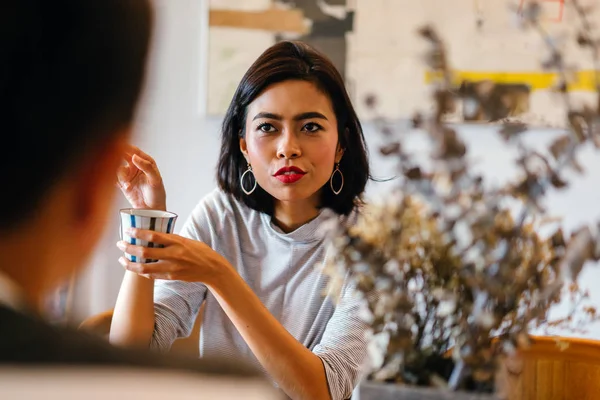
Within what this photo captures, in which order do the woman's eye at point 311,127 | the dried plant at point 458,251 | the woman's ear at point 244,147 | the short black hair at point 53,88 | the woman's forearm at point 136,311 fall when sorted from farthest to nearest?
the woman's ear at point 244,147 → the woman's eye at point 311,127 → the woman's forearm at point 136,311 → the dried plant at point 458,251 → the short black hair at point 53,88

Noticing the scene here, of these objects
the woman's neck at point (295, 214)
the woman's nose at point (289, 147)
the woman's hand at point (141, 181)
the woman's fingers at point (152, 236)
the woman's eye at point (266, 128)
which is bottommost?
the woman's fingers at point (152, 236)

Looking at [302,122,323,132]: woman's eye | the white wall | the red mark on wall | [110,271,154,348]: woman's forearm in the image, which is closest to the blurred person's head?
[110,271,154,348]: woman's forearm

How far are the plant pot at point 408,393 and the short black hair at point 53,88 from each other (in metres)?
0.48

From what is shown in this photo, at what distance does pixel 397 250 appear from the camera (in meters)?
0.86

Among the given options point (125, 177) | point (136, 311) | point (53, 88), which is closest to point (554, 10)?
point (125, 177)

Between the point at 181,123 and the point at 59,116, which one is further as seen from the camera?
the point at 181,123

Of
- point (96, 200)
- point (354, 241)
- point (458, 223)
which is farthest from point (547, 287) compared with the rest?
point (96, 200)

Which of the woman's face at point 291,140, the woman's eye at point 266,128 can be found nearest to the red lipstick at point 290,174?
the woman's face at point 291,140

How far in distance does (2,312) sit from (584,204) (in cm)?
235

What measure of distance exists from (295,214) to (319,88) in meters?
0.30

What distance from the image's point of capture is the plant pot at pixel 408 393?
0.84 metres

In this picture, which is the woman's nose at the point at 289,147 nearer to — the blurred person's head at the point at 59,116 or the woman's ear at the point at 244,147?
the woman's ear at the point at 244,147

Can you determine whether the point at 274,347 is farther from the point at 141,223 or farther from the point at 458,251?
the point at 458,251

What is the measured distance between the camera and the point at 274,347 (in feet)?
4.39
